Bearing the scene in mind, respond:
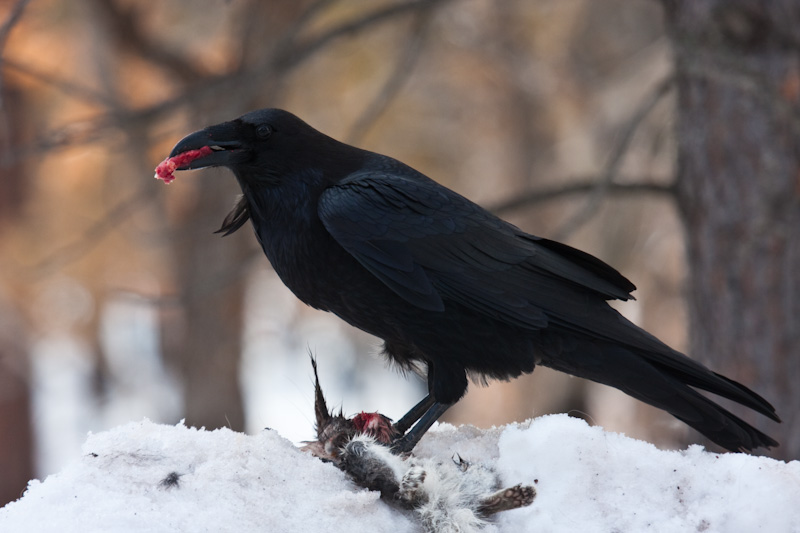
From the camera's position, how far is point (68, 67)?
395 inches

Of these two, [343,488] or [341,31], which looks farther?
[341,31]

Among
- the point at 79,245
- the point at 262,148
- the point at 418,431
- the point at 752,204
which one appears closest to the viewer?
the point at 418,431

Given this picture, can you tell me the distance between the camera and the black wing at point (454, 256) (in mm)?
3113

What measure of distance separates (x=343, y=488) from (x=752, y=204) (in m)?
3.46

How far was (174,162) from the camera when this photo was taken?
10.3 ft

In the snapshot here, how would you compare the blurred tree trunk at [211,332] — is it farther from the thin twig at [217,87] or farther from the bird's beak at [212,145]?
the bird's beak at [212,145]

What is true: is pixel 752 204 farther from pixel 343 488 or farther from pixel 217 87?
pixel 343 488

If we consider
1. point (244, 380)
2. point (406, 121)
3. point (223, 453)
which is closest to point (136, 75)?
point (244, 380)

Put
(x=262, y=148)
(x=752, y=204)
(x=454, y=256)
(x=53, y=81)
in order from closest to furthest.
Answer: (x=454, y=256)
(x=262, y=148)
(x=752, y=204)
(x=53, y=81)

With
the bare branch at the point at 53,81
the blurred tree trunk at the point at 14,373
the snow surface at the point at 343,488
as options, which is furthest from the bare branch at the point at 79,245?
the blurred tree trunk at the point at 14,373

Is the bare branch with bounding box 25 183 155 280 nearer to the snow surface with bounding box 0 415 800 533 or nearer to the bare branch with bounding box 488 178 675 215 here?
the bare branch with bounding box 488 178 675 215

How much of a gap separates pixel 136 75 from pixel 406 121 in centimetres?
657

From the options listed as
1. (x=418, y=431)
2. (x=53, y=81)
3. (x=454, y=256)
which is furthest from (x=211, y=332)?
(x=418, y=431)

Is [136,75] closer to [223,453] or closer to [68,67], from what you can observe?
[68,67]
